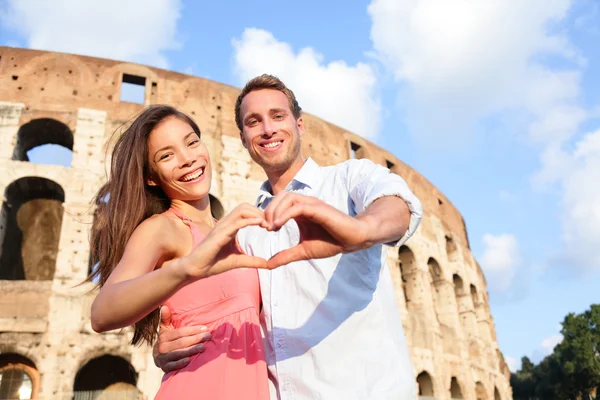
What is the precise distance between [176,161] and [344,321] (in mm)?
884

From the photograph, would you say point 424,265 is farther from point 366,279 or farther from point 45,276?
point 366,279

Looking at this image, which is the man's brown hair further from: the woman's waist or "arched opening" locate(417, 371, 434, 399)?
"arched opening" locate(417, 371, 434, 399)

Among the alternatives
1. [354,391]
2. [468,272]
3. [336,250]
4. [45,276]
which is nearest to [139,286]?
[336,250]

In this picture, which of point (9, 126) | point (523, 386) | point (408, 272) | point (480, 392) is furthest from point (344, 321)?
point (523, 386)

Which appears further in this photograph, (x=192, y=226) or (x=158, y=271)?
→ (x=192, y=226)

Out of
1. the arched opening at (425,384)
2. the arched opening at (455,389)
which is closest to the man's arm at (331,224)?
the arched opening at (425,384)

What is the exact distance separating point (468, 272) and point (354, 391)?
1929 cm

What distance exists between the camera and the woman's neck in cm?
189

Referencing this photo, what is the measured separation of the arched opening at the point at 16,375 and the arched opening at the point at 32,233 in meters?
3.05

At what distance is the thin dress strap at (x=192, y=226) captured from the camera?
5.67 feet

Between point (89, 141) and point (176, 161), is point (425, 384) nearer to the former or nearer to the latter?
point (89, 141)

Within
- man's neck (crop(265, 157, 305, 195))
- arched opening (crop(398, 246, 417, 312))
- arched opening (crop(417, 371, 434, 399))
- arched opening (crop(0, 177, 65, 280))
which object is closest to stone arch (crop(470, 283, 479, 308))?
arched opening (crop(398, 246, 417, 312))

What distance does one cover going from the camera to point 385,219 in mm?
1214

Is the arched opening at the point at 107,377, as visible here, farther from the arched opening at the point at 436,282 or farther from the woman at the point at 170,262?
the arched opening at the point at 436,282
